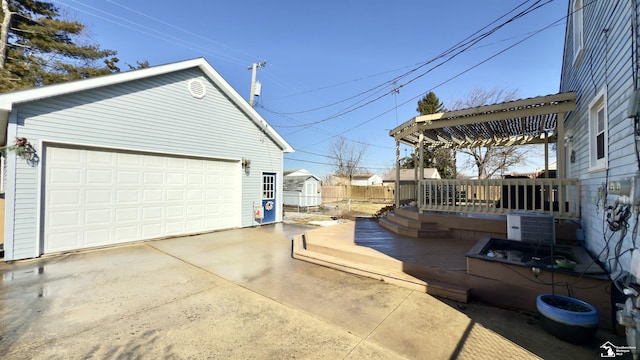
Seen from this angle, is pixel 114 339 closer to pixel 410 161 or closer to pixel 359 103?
pixel 359 103

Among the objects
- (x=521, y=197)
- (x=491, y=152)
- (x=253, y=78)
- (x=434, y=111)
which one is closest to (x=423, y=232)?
(x=521, y=197)

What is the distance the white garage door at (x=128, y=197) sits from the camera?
5.88 metres

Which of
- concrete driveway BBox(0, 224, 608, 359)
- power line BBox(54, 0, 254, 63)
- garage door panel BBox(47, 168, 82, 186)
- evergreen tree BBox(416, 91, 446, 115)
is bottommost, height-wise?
concrete driveway BBox(0, 224, 608, 359)

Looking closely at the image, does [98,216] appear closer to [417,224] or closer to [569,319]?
[417,224]

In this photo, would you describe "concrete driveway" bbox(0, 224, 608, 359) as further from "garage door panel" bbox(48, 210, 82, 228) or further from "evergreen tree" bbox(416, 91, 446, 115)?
"evergreen tree" bbox(416, 91, 446, 115)

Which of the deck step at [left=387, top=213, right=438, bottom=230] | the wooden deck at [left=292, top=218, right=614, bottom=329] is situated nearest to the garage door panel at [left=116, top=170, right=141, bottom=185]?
the wooden deck at [left=292, top=218, right=614, bottom=329]

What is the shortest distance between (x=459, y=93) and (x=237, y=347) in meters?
21.4

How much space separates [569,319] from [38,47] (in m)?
20.3

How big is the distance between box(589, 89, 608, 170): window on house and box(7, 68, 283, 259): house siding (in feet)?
29.3

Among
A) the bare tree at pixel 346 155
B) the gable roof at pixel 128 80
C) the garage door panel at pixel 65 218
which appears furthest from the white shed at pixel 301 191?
the garage door panel at pixel 65 218

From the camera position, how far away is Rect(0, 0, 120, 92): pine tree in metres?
11.2

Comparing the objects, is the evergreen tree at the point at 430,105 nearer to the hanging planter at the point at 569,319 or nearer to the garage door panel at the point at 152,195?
the garage door panel at the point at 152,195

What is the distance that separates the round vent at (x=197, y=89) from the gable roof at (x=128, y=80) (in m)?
0.42

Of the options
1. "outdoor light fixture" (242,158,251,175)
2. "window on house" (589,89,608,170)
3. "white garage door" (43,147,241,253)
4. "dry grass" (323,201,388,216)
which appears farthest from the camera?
"dry grass" (323,201,388,216)
